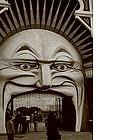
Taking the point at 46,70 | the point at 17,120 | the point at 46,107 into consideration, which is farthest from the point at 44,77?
the point at 17,120

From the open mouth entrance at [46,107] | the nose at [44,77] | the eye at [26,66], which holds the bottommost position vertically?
the open mouth entrance at [46,107]

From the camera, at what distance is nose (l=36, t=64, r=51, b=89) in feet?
6.10

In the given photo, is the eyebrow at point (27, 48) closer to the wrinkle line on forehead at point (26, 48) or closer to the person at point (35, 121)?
the wrinkle line on forehead at point (26, 48)

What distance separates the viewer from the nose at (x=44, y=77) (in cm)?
186

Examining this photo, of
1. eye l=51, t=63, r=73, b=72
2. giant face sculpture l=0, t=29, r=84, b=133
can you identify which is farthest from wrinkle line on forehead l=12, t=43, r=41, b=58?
eye l=51, t=63, r=73, b=72

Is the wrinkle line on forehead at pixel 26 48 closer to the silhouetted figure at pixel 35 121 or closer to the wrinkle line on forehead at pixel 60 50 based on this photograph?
the wrinkle line on forehead at pixel 60 50

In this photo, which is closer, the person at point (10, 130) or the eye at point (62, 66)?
the person at point (10, 130)

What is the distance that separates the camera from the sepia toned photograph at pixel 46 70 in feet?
5.97

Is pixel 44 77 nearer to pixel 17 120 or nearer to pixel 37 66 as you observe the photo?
pixel 37 66

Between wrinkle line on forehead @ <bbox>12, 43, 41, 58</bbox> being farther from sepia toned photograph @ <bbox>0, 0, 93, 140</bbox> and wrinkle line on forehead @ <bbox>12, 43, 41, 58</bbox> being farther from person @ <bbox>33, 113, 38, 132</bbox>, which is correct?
person @ <bbox>33, 113, 38, 132</bbox>

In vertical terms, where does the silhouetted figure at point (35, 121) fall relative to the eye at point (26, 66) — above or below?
below

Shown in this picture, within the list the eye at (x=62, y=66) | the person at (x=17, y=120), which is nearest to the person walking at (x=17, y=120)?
the person at (x=17, y=120)
